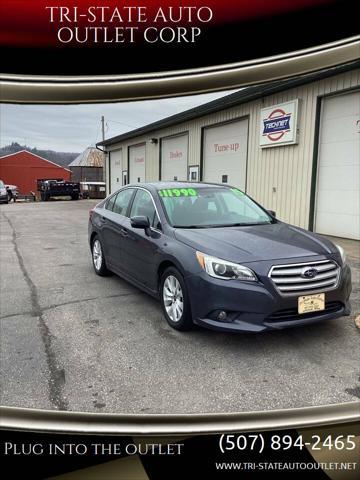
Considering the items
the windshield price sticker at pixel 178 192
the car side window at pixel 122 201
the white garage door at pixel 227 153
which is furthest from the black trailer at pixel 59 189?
the windshield price sticker at pixel 178 192

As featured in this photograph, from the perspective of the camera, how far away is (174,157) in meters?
17.8

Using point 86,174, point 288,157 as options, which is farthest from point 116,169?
point 86,174

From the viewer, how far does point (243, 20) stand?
1356mm

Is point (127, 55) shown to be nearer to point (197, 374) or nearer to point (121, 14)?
point (121, 14)

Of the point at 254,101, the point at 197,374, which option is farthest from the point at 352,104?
the point at 197,374

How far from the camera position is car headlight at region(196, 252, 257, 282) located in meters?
3.47

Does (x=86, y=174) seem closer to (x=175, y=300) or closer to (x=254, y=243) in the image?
(x=175, y=300)

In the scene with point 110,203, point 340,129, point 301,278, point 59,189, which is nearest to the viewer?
point 301,278

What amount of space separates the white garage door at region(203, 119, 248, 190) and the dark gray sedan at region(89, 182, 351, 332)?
8.46 metres

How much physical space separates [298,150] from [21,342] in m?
8.97

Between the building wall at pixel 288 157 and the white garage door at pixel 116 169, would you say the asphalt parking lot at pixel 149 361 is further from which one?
the white garage door at pixel 116 169

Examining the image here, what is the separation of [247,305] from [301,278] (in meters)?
0.53

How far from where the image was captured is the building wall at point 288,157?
33.1 ft

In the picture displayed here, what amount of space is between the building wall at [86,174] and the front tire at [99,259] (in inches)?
1625
